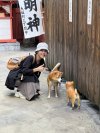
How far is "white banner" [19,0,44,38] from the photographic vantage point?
13.8 meters

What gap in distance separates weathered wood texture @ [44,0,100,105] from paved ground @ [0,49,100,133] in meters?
0.41

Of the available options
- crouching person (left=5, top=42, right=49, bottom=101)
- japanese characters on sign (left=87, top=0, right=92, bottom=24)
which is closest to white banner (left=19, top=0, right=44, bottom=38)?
crouching person (left=5, top=42, right=49, bottom=101)

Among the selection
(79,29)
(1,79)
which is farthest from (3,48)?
(79,29)

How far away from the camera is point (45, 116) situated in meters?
5.65

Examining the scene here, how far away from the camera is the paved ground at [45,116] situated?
16.5ft

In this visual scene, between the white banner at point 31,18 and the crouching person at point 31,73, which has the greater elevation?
the white banner at point 31,18

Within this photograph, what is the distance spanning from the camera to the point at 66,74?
8.07 m

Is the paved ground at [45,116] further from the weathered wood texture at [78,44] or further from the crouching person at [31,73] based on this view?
the weathered wood texture at [78,44]

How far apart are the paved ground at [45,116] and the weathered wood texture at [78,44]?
1.33ft

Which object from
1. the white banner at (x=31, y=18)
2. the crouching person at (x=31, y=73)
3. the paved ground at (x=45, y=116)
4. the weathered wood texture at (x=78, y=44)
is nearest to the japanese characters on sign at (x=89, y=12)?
the weathered wood texture at (x=78, y=44)

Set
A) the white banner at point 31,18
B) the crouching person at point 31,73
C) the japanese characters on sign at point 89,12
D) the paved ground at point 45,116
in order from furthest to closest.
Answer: the white banner at point 31,18 → the crouching person at point 31,73 → the japanese characters on sign at point 89,12 → the paved ground at point 45,116

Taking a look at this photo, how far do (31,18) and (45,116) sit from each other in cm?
875

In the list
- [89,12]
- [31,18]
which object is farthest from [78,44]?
[31,18]

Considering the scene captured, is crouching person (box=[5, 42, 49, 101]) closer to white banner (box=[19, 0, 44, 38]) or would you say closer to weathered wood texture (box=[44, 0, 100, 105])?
weathered wood texture (box=[44, 0, 100, 105])
